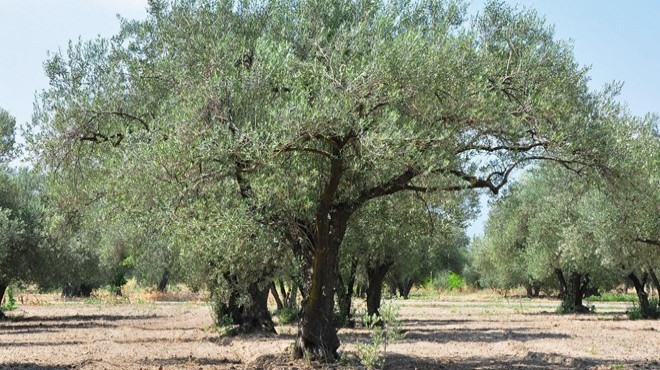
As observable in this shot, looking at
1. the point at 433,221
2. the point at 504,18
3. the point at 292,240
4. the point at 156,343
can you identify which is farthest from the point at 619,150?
the point at 156,343

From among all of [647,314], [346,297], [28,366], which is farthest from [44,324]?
[647,314]

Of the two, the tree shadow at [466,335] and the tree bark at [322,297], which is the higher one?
the tree bark at [322,297]

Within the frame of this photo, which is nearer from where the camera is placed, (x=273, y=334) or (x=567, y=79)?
(x=567, y=79)

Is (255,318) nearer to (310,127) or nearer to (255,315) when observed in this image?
(255,315)

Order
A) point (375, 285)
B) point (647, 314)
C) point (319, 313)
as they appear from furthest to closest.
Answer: point (647, 314)
point (375, 285)
point (319, 313)

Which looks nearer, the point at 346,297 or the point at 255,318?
the point at 255,318

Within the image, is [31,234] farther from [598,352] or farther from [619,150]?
[619,150]

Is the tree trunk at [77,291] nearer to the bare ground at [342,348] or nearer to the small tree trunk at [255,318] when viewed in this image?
the bare ground at [342,348]

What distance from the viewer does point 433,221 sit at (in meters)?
20.9

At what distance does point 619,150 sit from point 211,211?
8.68 metres

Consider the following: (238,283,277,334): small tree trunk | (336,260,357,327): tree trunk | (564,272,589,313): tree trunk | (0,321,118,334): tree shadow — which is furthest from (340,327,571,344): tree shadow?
(564,272,589,313): tree trunk

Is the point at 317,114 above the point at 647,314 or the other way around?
above

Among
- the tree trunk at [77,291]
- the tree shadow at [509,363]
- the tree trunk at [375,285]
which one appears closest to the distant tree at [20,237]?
the tree trunk at [375,285]

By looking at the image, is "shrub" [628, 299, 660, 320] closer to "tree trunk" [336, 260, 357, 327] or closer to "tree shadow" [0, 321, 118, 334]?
"tree trunk" [336, 260, 357, 327]
